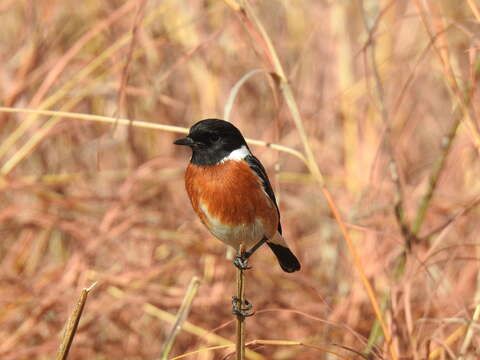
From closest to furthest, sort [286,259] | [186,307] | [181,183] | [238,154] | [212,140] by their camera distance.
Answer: [186,307] < [212,140] < [238,154] < [286,259] < [181,183]

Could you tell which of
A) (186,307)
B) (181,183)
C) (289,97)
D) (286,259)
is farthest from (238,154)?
(181,183)

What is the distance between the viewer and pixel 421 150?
4.98 metres

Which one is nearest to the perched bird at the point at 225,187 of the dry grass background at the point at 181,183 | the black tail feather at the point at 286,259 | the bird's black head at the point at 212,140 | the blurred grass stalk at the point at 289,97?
the bird's black head at the point at 212,140

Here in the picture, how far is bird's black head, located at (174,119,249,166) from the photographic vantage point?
2.36 meters

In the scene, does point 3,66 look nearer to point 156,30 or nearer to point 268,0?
point 156,30

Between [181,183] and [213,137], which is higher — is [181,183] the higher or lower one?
the higher one

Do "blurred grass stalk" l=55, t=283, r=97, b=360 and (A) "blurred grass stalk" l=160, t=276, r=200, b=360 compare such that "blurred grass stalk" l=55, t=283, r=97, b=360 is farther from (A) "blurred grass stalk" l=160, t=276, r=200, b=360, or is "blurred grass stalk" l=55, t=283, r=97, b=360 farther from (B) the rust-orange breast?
(B) the rust-orange breast

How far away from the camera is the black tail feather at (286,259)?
2.96m

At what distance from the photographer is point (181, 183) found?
4.22 meters

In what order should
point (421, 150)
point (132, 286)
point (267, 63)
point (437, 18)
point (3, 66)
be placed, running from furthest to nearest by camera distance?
1. point (421, 150)
2. point (3, 66)
3. point (132, 286)
4. point (437, 18)
5. point (267, 63)

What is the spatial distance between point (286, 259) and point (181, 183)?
139 cm

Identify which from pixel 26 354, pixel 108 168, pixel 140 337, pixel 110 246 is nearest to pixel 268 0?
pixel 108 168

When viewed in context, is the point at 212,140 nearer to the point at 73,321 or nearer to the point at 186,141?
the point at 186,141

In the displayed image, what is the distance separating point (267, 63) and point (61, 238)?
7.53 feet
